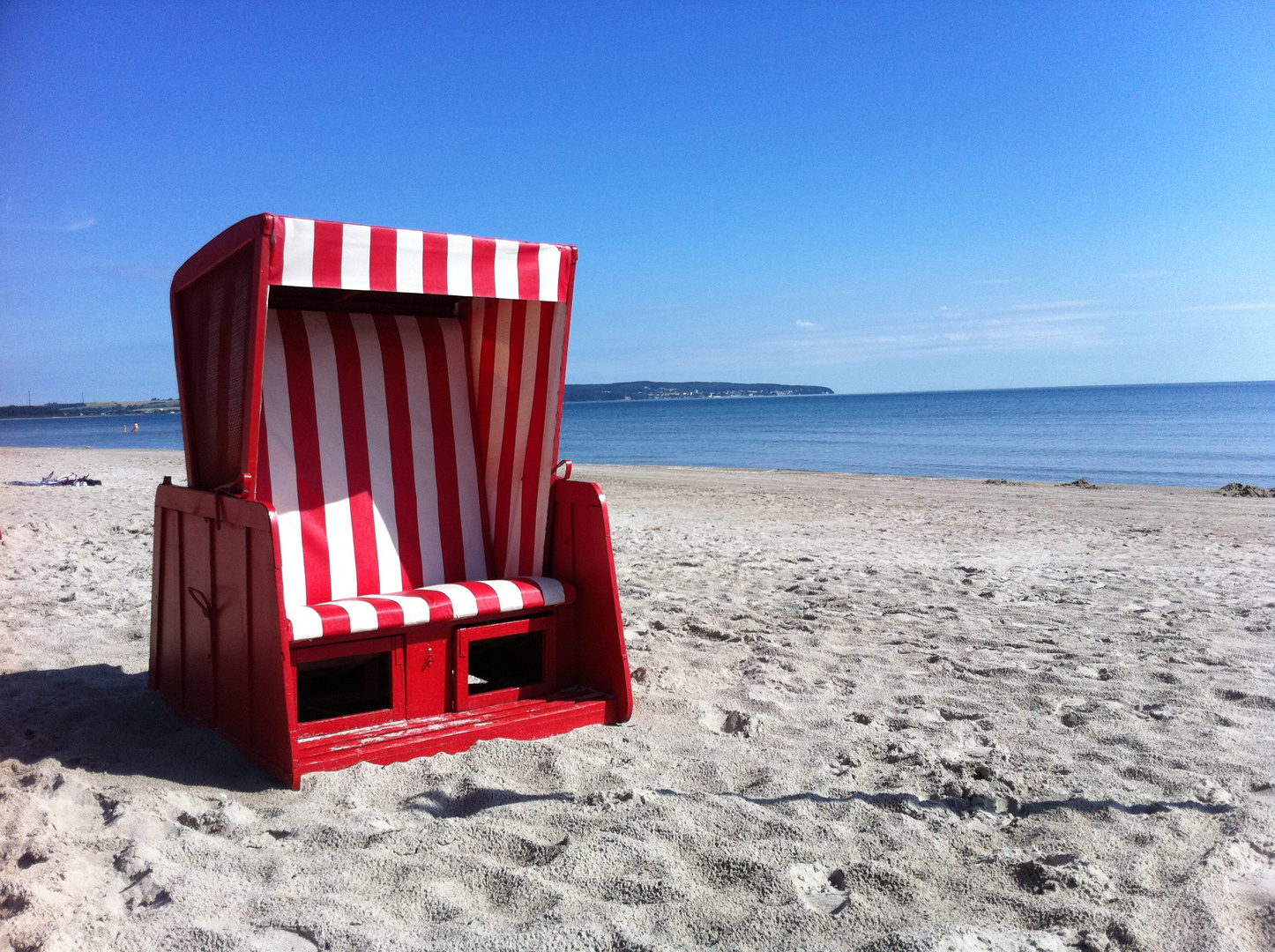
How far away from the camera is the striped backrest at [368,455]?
3.94 m

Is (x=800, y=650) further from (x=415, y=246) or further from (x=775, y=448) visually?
(x=775, y=448)

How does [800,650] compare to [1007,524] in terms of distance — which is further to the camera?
[1007,524]

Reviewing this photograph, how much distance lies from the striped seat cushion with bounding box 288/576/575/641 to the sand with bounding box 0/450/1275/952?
509 millimetres

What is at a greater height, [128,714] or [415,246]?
[415,246]

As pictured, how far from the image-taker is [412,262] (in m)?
3.30

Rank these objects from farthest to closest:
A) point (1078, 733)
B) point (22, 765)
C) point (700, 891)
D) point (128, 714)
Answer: point (128, 714) < point (1078, 733) < point (22, 765) < point (700, 891)

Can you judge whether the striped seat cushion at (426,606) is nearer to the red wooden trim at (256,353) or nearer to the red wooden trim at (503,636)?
the red wooden trim at (503,636)

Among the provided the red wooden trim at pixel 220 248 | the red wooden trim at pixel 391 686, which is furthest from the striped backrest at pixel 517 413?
the red wooden trim at pixel 220 248

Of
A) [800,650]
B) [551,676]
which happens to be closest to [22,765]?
[551,676]

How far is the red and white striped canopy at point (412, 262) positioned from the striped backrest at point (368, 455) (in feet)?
2.94

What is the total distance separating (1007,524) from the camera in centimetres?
1049

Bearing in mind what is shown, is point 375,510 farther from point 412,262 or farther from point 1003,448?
point 1003,448

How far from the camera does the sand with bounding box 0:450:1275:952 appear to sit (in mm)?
2176

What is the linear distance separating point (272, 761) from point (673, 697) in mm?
1725
